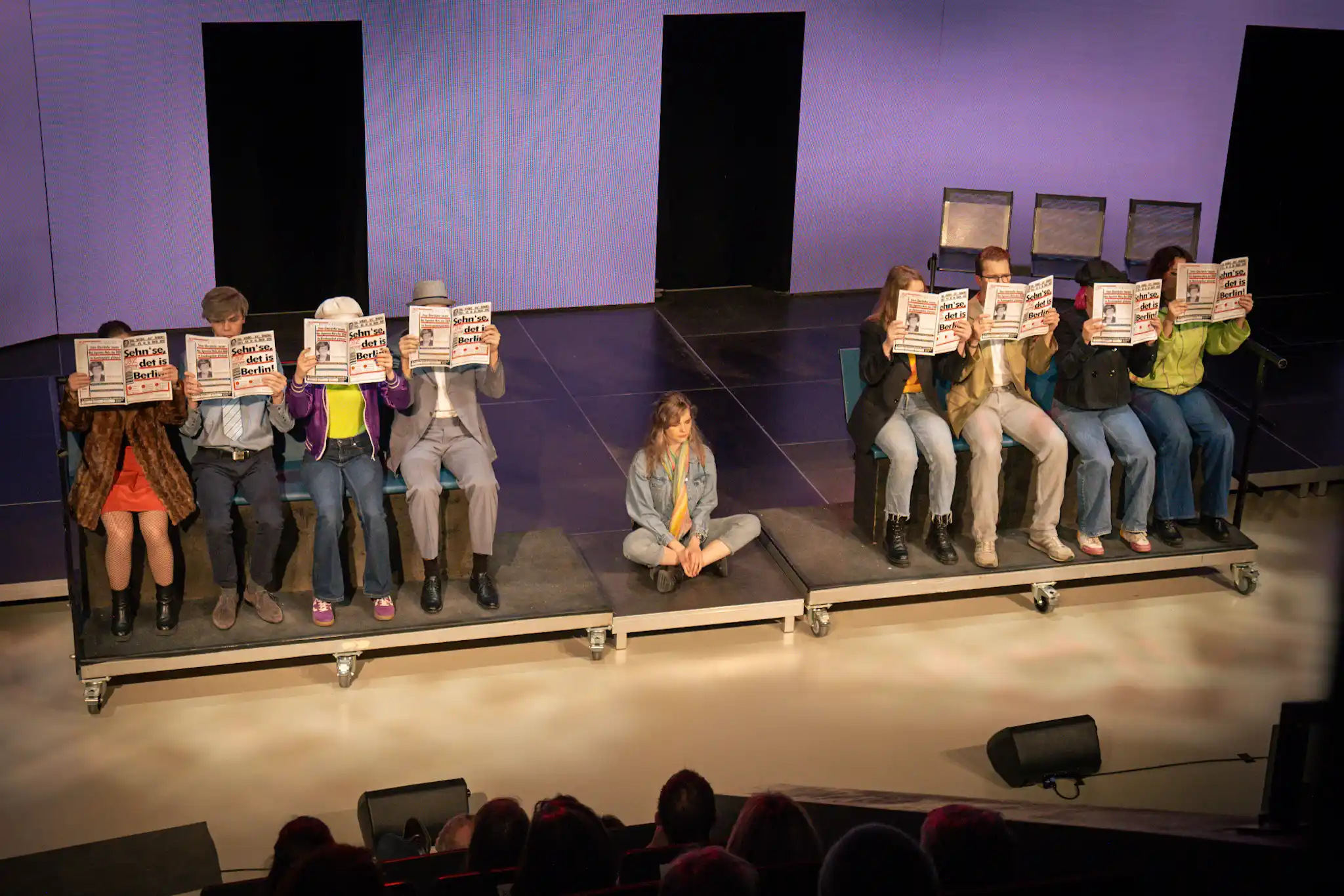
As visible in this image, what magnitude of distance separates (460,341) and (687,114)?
4839 millimetres

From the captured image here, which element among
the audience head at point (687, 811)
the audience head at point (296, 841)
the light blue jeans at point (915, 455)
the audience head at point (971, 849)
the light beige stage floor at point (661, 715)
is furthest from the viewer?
the light blue jeans at point (915, 455)

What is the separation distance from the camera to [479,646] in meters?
6.05

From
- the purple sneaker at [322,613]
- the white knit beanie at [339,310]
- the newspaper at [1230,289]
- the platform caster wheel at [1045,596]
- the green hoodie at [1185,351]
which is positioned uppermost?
the newspaper at [1230,289]

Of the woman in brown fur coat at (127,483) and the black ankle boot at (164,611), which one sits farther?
the black ankle boot at (164,611)

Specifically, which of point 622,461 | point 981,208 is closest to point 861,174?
point 981,208

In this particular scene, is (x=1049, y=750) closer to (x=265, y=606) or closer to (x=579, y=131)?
(x=265, y=606)

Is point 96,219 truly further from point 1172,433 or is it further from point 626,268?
point 1172,433

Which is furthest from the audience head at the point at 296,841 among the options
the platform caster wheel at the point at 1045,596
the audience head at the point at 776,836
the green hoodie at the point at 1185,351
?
the green hoodie at the point at 1185,351

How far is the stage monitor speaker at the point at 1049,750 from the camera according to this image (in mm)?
5184

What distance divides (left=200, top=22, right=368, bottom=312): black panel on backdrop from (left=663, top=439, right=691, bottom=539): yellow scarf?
13.8 feet

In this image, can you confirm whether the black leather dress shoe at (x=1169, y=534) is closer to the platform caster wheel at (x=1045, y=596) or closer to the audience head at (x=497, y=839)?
the platform caster wheel at (x=1045, y=596)

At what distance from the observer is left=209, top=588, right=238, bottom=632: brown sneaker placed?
5.72 m

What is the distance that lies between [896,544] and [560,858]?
346 cm

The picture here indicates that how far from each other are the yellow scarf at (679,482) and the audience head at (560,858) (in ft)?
9.61
